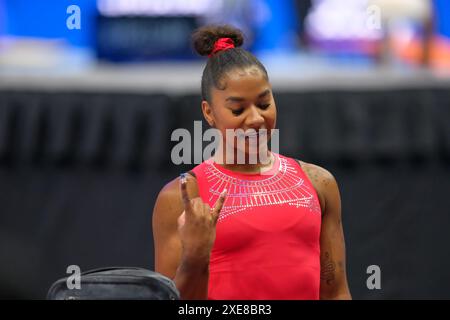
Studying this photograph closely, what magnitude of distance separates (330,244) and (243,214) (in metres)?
0.19

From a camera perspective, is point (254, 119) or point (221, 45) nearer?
point (254, 119)

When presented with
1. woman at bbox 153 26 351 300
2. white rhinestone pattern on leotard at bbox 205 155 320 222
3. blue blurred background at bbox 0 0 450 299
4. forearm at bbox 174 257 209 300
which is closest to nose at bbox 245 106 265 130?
woman at bbox 153 26 351 300

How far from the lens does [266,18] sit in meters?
6.23

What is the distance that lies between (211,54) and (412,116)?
2.50 metres

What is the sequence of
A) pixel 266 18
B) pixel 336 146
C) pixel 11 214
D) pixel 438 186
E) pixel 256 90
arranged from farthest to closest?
pixel 266 18 < pixel 11 214 < pixel 336 146 < pixel 438 186 < pixel 256 90

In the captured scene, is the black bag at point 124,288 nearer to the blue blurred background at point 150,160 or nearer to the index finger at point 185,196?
the index finger at point 185,196

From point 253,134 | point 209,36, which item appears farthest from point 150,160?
point 253,134

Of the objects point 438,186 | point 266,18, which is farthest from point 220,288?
point 266,18

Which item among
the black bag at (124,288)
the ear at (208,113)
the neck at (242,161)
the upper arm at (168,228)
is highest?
the ear at (208,113)

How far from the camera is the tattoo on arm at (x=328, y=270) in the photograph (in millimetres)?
1537

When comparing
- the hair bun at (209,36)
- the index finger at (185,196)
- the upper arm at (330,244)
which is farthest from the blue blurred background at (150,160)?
the index finger at (185,196)

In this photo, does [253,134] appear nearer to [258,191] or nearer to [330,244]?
[258,191]

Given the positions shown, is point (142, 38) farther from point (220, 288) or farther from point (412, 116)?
point (220, 288)

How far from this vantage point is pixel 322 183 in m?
1.55
